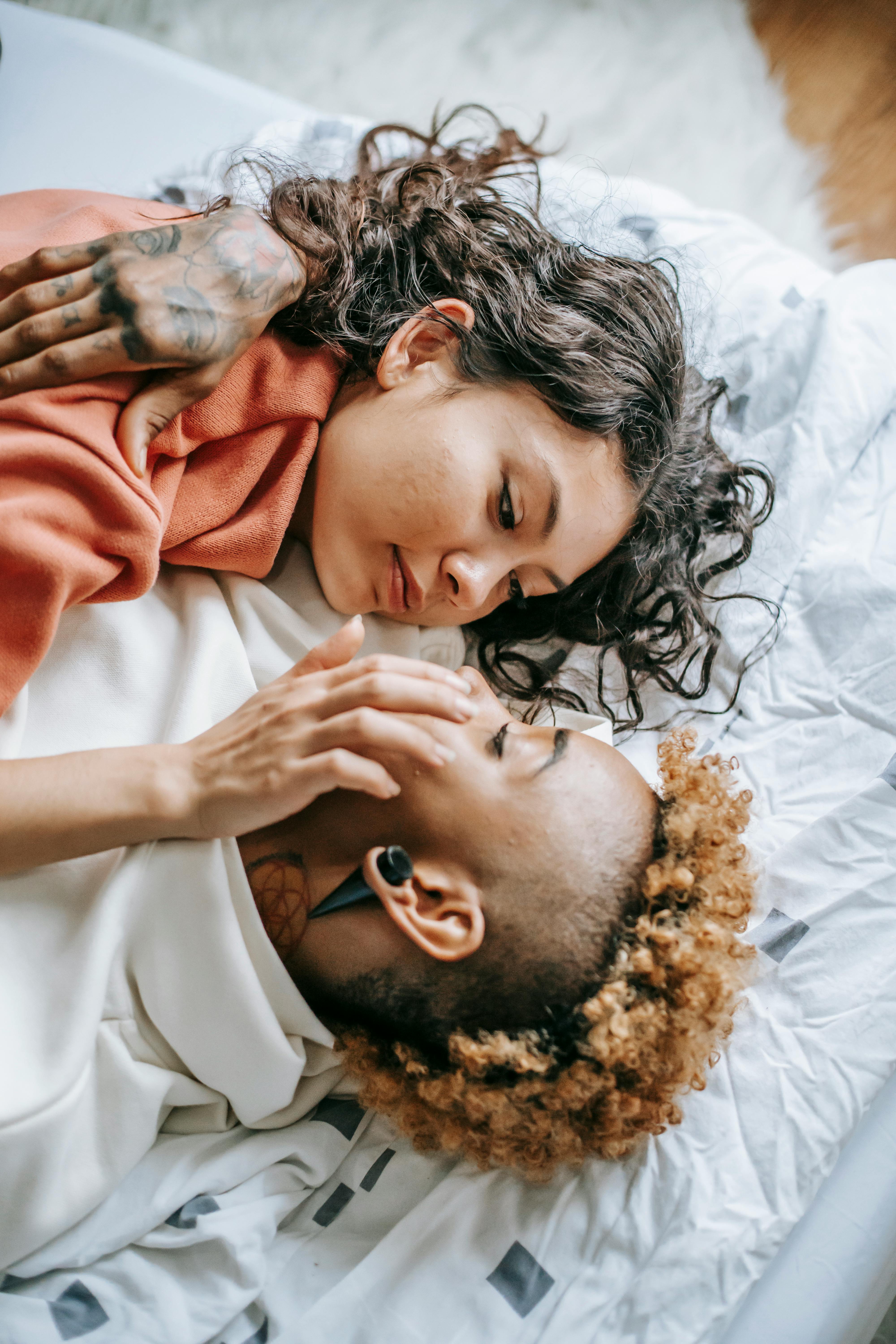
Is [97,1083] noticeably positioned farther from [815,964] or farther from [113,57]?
[113,57]

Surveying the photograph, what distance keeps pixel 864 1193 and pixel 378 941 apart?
25.3 inches

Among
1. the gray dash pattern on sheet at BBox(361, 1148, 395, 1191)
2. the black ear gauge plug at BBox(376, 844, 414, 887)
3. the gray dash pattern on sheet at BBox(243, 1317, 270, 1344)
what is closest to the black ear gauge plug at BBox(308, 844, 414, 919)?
the black ear gauge plug at BBox(376, 844, 414, 887)

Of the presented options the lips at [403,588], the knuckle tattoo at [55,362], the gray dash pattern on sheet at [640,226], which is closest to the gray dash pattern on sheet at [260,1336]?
the lips at [403,588]

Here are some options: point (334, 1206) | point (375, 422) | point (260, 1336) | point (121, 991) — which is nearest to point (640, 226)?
point (375, 422)

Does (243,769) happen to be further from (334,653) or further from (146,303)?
(146,303)

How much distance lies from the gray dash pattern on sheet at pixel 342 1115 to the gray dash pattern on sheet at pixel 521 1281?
8.8 inches

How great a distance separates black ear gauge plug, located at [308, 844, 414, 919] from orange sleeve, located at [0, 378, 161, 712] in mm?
400

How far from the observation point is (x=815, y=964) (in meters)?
1.11

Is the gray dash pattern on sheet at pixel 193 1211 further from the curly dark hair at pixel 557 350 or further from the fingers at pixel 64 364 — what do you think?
the fingers at pixel 64 364

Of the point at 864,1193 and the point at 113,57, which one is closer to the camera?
the point at 864,1193

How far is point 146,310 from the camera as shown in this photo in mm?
968

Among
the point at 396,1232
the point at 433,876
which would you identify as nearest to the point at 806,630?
the point at 433,876

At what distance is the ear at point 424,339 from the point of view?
114 centimetres

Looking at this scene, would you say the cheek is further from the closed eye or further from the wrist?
the wrist
